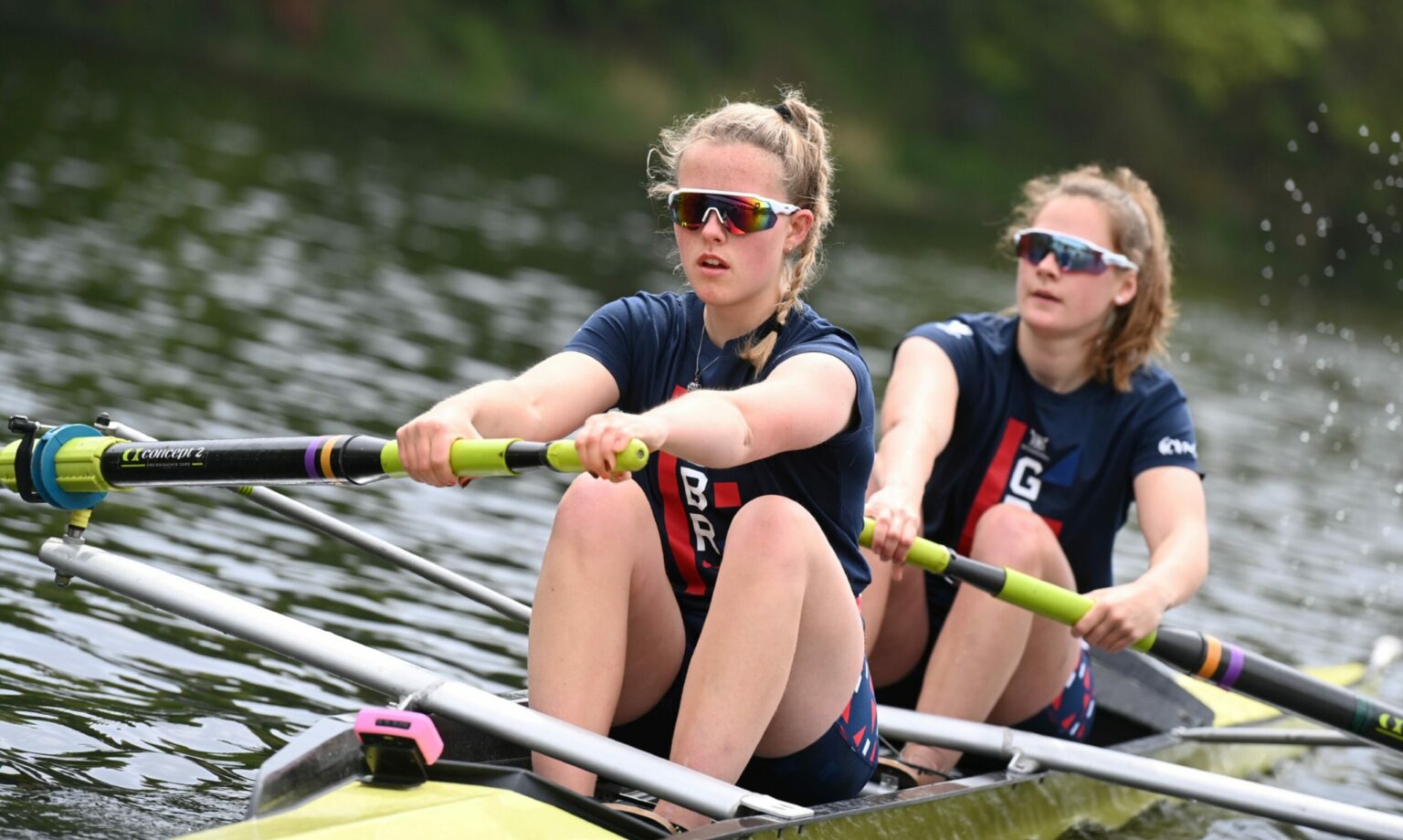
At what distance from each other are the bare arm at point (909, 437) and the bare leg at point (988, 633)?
309 mm

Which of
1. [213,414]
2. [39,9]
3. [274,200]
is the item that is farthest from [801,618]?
[39,9]

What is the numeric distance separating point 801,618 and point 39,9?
28.2m

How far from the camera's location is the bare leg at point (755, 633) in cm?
385

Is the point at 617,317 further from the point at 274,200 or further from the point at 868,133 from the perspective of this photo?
the point at 868,133

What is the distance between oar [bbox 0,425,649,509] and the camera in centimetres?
363

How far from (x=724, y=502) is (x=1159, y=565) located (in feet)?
5.69

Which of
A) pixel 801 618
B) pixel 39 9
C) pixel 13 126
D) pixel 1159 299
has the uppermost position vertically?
pixel 39 9

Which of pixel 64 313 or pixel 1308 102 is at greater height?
pixel 1308 102

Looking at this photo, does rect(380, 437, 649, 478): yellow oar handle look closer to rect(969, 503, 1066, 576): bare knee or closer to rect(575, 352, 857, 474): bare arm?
rect(575, 352, 857, 474): bare arm

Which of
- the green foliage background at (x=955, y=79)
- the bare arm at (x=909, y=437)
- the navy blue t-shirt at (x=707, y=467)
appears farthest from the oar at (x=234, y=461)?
the green foliage background at (x=955, y=79)

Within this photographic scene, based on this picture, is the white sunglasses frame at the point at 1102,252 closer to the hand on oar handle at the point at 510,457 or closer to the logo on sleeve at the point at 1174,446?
the logo on sleeve at the point at 1174,446

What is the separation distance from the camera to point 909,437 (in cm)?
532

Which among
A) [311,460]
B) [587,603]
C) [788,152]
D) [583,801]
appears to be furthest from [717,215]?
[583,801]

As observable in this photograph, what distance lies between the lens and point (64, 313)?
10.9m
